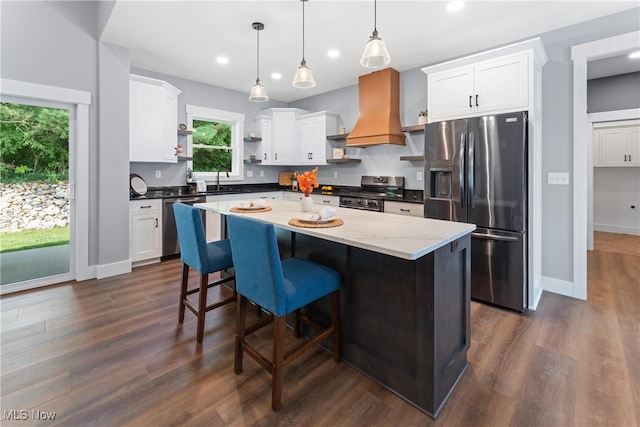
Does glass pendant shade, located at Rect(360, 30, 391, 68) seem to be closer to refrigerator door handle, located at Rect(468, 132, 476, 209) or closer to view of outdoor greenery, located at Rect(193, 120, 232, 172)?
refrigerator door handle, located at Rect(468, 132, 476, 209)

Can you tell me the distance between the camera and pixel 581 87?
118 inches

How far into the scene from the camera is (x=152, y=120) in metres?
4.11

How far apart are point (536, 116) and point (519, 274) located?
4.97 ft

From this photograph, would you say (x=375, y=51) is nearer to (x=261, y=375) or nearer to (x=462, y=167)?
(x=462, y=167)

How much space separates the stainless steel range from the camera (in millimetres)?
4129

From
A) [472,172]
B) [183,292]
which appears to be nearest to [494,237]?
[472,172]

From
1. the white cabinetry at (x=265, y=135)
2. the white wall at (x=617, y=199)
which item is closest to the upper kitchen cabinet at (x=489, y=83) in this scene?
the white cabinetry at (x=265, y=135)

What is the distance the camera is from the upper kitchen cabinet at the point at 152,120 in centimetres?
394

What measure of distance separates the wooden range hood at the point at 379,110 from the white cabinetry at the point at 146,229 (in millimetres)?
3049

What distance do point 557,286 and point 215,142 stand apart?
536 cm

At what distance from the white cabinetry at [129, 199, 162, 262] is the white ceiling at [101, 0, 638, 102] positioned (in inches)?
75.5

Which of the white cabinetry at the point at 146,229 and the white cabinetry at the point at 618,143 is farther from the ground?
the white cabinetry at the point at 618,143

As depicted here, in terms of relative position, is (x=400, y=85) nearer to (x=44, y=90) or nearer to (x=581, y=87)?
(x=581, y=87)

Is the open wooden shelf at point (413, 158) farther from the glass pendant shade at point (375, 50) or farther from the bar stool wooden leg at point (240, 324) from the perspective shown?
the bar stool wooden leg at point (240, 324)
